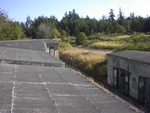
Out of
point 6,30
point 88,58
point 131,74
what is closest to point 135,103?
point 131,74

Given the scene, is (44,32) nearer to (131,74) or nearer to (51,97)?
(131,74)

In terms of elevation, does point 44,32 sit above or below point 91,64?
above

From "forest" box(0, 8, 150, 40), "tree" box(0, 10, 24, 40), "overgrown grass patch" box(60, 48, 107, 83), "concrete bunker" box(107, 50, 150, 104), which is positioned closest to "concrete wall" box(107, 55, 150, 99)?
"concrete bunker" box(107, 50, 150, 104)

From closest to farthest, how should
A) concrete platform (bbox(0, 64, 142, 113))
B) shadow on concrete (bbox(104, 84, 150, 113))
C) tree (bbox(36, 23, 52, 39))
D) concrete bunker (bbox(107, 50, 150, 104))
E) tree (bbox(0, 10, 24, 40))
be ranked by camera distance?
concrete platform (bbox(0, 64, 142, 113)), shadow on concrete (bbox(104, 84, 150, 113)), concrete bunker (bbox(107, 50, 150, 104)), tree (bbox(0, 10, 24, 40)), tree (bbox(36, 23, 52, 39))

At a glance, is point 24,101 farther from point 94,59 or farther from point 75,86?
point 94,59

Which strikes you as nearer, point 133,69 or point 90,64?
point 133,69

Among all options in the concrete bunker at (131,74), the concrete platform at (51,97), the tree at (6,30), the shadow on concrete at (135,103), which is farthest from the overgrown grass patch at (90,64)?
the concrete platform at (51,97)

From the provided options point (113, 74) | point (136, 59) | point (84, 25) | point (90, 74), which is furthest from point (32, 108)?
point (84, 25)

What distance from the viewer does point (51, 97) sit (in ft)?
17.0

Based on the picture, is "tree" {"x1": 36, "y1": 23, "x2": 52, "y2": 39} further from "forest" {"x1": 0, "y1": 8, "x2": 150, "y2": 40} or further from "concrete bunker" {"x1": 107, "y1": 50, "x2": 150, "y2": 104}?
"concrete bunker" {"x1": 107, "y1": 50, "x2": 150, "y2": 104}

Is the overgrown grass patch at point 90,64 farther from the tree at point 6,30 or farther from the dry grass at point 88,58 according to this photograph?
the tree at point 6,30

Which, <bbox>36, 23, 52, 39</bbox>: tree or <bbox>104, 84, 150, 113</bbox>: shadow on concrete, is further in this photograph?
<bbox>36, 23, 52, 39</bbox>: tree

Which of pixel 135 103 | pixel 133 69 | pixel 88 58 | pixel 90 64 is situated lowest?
pixel 135 103

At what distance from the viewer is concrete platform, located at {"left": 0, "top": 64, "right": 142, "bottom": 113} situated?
14.5ft
